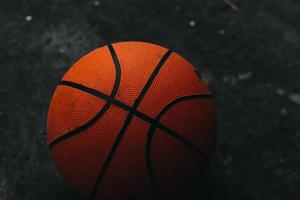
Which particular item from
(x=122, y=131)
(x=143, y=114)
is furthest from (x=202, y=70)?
(x=122, y=131)

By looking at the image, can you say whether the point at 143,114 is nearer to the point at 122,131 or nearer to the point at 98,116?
the point at 122,131

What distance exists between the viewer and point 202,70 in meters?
4.56

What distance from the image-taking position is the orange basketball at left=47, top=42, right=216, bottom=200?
9.25 feet

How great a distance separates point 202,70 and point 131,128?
196 cm

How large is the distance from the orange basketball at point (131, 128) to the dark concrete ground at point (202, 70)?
937mm

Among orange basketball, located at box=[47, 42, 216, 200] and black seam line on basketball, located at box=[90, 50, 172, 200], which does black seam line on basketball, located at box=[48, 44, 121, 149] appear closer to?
orange basketball, located at box=[47, 42, 216, 200]

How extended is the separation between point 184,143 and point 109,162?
54cm

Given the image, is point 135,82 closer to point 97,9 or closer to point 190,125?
point 190,125

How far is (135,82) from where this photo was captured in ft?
9.63

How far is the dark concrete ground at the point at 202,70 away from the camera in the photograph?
3885mm

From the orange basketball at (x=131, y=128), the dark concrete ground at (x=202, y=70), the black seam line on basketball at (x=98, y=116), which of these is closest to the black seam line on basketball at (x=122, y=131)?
the orange basketball at (x=131, y=128)

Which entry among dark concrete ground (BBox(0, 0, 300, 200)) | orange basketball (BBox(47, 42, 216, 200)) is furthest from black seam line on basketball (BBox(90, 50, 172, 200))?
dark concrete ground (BBox(0, 0, 300, 200))

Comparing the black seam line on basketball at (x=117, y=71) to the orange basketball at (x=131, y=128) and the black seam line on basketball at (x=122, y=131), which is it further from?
the black seam line on basketball at (x=122, y=131)

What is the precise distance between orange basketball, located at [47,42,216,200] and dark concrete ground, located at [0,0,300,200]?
937mm
